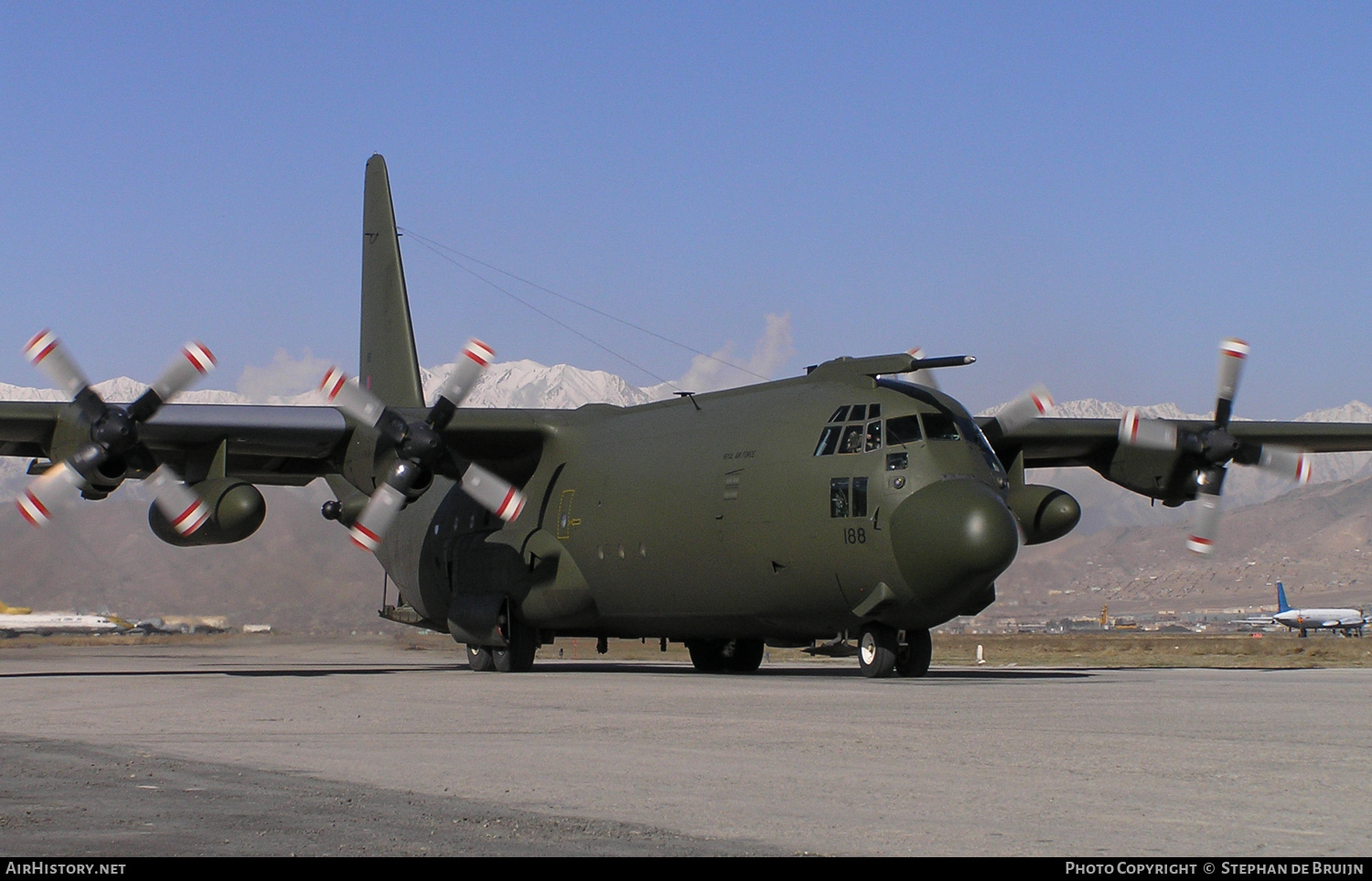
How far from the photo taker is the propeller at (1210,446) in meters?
24.1

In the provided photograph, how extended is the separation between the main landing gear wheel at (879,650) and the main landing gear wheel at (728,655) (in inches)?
187

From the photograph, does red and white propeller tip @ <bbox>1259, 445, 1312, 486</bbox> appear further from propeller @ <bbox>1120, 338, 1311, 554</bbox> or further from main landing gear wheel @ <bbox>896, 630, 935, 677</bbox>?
main landing gear wheel @ <bbox>896, 630, 935, 677</bbox>

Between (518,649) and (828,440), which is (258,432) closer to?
(518,649)

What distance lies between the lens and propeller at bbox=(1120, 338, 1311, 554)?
24062mm

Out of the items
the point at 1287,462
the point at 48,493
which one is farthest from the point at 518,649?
the point at 1287,462

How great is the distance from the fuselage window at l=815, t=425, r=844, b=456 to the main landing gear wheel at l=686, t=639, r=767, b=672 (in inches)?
239

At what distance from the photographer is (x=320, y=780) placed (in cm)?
879

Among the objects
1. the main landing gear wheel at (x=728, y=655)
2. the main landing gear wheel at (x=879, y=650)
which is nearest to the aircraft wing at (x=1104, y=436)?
the main landing gear wheel at (x=728, y=655)

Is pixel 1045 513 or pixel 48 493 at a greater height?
pixel 1045 513

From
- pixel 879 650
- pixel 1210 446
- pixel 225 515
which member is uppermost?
pixel 1210 446

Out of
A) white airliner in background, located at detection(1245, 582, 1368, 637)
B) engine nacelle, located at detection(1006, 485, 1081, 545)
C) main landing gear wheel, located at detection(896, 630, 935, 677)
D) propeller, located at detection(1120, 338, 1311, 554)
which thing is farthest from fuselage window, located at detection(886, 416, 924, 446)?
white airliner in background, located at detection(1245, 582, 1368, 637)

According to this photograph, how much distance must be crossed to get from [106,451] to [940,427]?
40.5 feet

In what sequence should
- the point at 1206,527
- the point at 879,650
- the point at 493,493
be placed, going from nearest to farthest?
1. the point at 879,650
2. the point at 493,493
3. the point at 1206,527

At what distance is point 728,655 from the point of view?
83.7ft
